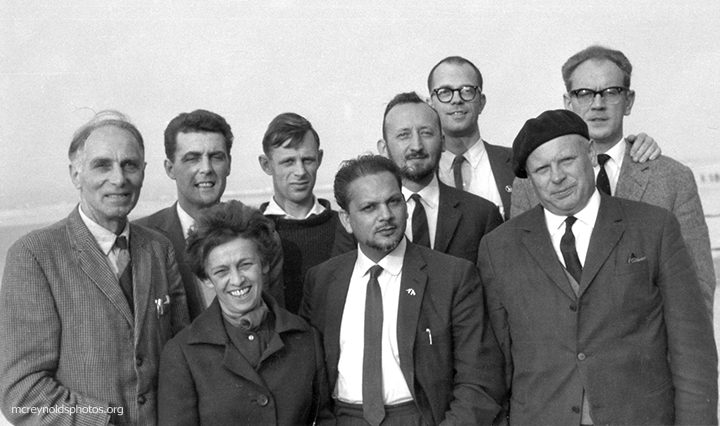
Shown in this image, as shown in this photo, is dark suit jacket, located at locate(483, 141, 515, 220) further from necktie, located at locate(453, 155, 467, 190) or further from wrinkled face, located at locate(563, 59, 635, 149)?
wrinkled face, located at locate(563, 59, 635, 149)

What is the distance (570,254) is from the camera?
2943 mm

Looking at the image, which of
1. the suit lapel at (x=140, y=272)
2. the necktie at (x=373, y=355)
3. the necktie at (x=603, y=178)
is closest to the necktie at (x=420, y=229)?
the necktie at (x=373, y=355)

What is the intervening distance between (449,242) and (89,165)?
63.0 inches

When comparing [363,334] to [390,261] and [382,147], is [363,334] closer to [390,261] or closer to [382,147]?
[390,261]

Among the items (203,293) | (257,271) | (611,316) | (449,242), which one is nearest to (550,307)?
(611,316)

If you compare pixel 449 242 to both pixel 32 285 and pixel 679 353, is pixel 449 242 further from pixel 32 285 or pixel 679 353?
pixel 32 285

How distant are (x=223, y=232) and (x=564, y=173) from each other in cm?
137

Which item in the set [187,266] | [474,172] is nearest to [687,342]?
[474,172]

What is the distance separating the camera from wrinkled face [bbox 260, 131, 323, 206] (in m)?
3.91

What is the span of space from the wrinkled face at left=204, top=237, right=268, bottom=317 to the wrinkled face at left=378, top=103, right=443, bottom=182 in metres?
0.93

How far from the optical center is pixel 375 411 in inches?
115

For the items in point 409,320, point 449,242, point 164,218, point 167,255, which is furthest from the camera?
point 164,218

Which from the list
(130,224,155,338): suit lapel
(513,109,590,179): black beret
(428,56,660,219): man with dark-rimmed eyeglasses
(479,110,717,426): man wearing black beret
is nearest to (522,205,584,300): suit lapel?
(479,110,717,426): man wearing black beret

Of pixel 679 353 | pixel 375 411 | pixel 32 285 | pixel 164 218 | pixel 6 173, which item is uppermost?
pixel 6 173
